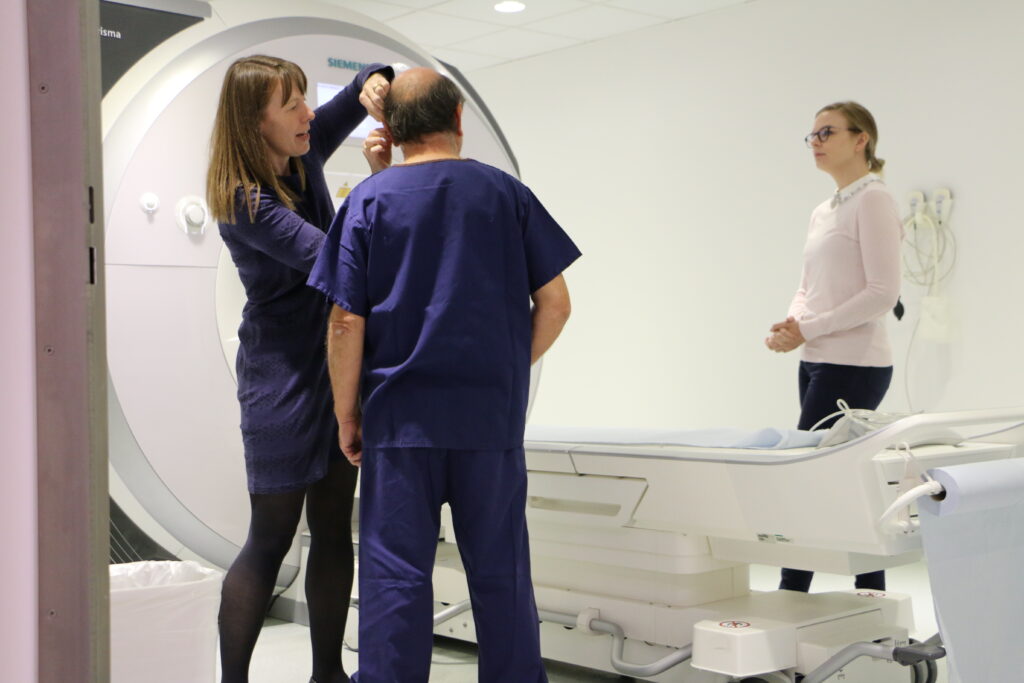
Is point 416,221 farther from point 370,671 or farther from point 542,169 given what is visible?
point 542,169

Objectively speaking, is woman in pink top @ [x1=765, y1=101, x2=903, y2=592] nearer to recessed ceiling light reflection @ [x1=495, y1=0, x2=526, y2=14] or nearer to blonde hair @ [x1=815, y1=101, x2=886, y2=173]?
blonde hair @ [x1=815, y1=101, x2=886, y2=173]

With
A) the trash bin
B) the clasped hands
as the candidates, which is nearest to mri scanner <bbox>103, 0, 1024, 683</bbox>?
the clasped hands

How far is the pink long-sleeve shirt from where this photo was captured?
274 centimetres

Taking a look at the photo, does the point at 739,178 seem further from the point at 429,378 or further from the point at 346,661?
the point at 429,378

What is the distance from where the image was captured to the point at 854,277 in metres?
2.82

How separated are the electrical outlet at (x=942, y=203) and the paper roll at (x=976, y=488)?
2.61 m

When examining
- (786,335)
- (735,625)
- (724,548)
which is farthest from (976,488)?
(786,335)

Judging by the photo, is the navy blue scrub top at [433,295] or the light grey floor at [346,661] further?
the light grey floor at [346,661]

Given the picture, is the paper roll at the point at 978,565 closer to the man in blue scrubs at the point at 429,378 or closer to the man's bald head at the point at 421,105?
the man in blue scrubs at the point at 429,378

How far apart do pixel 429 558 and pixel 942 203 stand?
2.96m

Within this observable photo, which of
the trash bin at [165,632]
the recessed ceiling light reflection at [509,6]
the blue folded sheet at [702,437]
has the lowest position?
the trash bin at [165,632]

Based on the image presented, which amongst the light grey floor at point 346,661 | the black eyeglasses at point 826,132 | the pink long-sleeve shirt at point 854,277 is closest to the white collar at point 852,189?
the pink long-sleeve shirt at point 854,277

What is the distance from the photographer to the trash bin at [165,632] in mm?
1899

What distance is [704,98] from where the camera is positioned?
5.05 metres
